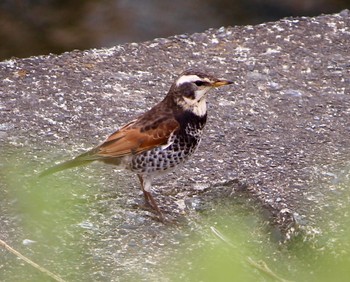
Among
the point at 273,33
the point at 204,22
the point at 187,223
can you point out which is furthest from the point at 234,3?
the point at 187,223

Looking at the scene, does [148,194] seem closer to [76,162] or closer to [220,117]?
[76,162]

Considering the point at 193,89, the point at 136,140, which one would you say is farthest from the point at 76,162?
the point at 193,89

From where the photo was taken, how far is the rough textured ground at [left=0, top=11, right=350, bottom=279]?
4.16m

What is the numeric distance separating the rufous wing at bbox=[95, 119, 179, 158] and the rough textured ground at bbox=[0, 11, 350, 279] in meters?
0.18

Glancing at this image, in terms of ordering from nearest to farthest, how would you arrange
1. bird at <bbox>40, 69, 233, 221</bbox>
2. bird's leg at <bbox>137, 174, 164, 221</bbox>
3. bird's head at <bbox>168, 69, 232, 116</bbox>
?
bird's leg at <bbox>137, 174, 164, 221</bbox> → bird at <bbox>40, 69, 233, 221</bbox> → bird's head at <bbox>168, 69, 232, 116</bbox>

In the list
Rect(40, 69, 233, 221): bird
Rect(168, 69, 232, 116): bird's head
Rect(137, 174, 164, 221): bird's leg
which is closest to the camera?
Rect(137, 174, 164, 221): bird's leg

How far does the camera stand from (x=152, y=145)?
4.27 metres

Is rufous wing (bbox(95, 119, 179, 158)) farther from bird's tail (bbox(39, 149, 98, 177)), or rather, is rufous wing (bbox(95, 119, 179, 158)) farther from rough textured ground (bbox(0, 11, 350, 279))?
rough textured ground (bbox(0, 11, 350, 279))

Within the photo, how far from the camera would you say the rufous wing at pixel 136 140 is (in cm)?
424

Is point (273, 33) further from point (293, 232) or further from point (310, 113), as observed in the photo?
point (293, 232)

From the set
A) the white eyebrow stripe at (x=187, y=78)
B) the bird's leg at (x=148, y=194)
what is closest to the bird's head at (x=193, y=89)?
the white eyebrow stripe at (x=187, y=78)

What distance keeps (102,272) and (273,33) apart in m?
2.66

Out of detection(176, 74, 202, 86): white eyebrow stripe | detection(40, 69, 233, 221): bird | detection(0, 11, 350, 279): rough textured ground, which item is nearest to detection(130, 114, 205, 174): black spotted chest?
detection(40, 69, 233, 221): bird

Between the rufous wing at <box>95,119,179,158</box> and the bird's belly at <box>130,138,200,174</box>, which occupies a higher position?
the rufous wing at <box>95,119,179,158</box>
